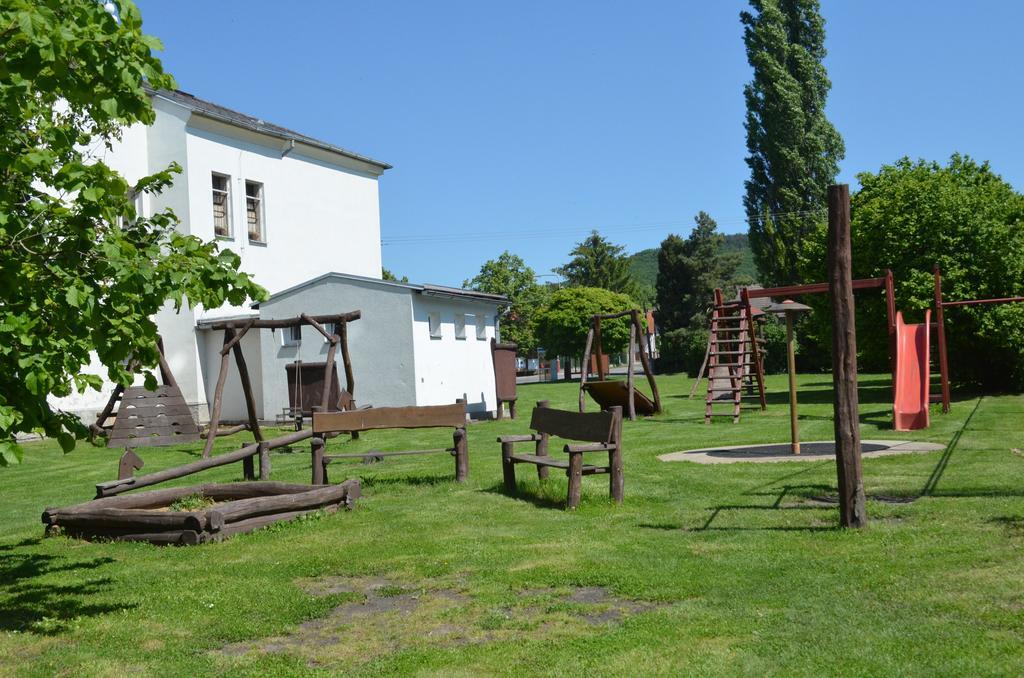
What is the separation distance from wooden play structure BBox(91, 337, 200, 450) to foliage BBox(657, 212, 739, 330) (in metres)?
57.2

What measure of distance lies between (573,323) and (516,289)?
19999 mm

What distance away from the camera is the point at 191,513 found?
29.7 feet

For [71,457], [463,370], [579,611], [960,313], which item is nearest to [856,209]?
[960,313]

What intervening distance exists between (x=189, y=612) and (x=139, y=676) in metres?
1.35

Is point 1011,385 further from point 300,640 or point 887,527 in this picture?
point 300,640

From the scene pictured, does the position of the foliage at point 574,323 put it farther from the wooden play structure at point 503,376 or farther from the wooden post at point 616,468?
the wooden post at point 616,468

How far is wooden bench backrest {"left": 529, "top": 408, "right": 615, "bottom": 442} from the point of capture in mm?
10422

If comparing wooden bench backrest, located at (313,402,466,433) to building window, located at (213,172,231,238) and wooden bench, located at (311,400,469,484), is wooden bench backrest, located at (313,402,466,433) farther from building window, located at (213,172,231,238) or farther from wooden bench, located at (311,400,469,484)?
building window, located at (213,172,231,238)

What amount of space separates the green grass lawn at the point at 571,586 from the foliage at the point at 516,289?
232ft

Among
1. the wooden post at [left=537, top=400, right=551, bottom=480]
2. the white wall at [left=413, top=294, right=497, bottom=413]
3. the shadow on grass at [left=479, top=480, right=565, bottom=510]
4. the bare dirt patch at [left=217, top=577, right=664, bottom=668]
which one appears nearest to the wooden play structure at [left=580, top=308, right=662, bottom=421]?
the white wall at [left=413, top=294, right=497, bottom=413]

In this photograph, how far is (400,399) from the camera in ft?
86.7

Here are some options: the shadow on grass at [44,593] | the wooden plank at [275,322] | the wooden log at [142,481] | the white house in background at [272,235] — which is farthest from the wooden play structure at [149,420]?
the shadow on grass at [44,593]

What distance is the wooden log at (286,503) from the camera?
938 centimetres

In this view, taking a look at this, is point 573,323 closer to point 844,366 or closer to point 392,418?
point 392,418
